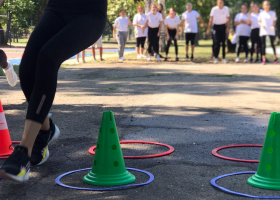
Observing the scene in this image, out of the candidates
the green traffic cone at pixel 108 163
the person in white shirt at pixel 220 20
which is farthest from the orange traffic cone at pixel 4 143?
the person in white shirt at pixel 220 20

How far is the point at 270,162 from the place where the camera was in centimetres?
359

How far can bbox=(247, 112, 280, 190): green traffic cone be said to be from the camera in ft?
11.6

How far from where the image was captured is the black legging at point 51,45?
→ 3.55m

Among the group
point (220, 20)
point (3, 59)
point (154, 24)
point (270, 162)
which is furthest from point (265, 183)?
point (154, 24)

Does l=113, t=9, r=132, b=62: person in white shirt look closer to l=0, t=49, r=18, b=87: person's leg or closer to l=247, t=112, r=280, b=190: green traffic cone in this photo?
l=0, t=49, r=18, b=87: person's leg

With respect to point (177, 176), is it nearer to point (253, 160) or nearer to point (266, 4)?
point (253, 160)

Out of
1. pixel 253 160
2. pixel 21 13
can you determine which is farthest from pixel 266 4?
pixel 253 160

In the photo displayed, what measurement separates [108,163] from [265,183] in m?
1.13

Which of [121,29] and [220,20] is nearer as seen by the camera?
[220,20]

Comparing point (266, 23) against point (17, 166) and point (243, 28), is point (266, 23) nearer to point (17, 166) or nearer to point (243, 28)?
point (243, 28)

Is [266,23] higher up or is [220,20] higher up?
[220,20]

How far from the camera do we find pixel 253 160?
4348mm

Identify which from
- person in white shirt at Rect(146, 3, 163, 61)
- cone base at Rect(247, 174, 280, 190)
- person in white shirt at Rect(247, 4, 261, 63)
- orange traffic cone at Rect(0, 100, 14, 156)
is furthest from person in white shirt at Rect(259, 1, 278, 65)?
cone base at Rect(247, 174, 280, 190)

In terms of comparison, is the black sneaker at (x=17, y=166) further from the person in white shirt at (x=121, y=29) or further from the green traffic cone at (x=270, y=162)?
the person in white shirt at (x=121, y=29)
